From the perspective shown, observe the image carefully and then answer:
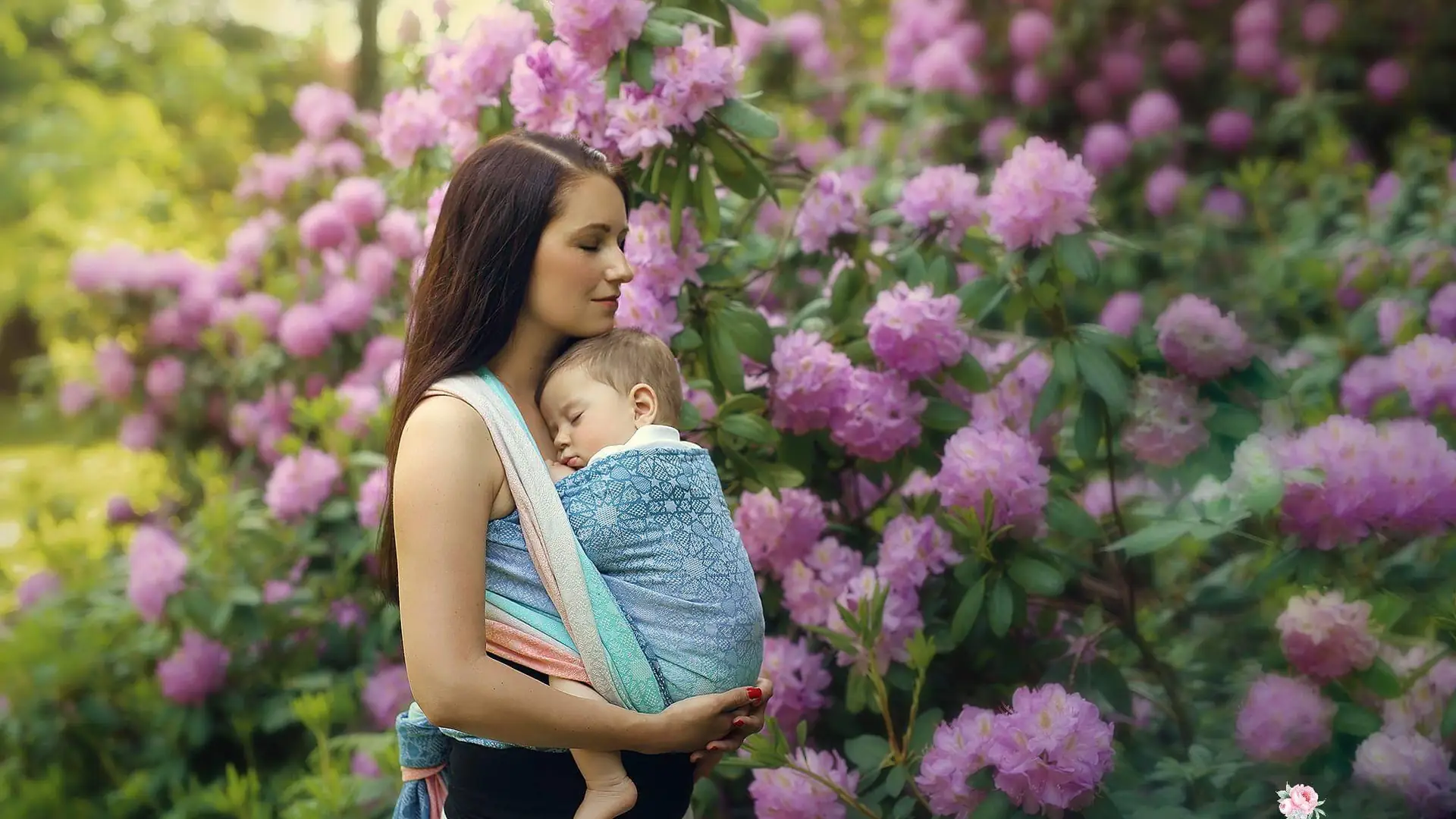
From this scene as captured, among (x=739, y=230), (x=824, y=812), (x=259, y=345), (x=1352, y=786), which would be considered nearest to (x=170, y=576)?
(x=259, y=345)

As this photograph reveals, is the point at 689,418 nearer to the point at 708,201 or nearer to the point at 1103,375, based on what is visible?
the point at 708,201

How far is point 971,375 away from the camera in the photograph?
2432 millimetres

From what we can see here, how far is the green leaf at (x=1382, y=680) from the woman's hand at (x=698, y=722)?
1.23m

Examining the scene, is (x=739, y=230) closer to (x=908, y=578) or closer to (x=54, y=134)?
(x=908, y=578)

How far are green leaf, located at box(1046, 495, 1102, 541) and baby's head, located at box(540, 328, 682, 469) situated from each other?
1.00 m

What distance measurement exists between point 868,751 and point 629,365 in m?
1.00

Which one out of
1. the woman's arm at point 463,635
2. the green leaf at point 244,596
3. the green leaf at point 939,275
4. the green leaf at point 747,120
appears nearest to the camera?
the woman's arm at point 463,635

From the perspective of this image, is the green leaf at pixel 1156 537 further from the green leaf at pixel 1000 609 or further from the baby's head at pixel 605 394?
the baby's head at pixel 605 394

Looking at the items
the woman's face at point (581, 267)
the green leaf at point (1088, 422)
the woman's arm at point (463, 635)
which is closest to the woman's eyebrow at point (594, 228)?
the woman's face at point (581, 267)

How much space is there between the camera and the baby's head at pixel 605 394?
62.6 inches

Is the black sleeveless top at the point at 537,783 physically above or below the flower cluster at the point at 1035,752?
above

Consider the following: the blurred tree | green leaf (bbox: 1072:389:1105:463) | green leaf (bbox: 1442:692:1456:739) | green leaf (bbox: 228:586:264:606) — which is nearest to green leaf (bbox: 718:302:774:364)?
green leaf (bbox: 1072:389:1105:463)

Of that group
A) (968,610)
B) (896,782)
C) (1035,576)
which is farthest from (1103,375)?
(896,782)

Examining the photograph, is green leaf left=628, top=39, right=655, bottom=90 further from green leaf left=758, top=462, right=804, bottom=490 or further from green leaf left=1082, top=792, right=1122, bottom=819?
green leaf left=1082, top=792, right=1122, bottom=819
